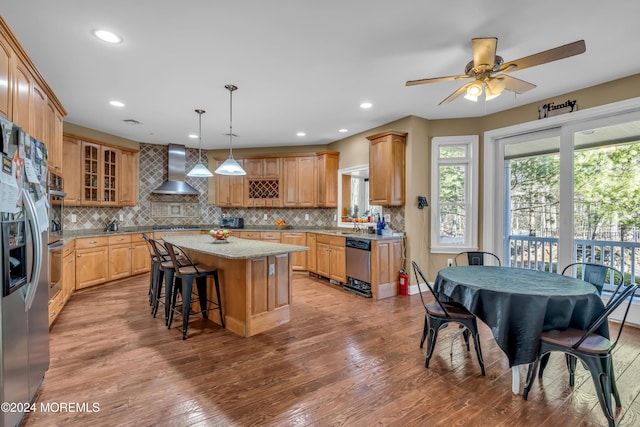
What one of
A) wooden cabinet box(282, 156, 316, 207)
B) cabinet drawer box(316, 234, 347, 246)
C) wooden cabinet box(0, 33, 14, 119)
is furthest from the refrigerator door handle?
wooden cabinet box(282, 156, 316, 207)

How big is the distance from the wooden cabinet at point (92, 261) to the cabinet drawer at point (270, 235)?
2.62 meters

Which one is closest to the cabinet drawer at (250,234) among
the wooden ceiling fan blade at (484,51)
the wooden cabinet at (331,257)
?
the wooden cabinet at (331,257)

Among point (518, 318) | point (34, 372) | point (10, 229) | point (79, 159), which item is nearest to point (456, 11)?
point (518, 318)

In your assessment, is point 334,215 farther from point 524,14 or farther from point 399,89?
point 524,14

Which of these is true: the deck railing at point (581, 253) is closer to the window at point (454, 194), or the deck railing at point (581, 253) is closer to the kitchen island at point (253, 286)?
the window at point (454, 194)

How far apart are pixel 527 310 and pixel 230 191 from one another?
598 centimetres

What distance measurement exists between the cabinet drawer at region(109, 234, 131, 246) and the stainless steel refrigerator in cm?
332

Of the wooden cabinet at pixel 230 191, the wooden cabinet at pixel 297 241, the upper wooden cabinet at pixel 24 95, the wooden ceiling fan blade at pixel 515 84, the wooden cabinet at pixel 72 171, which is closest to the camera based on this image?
the upper wooden cabinet at pixel 24 95

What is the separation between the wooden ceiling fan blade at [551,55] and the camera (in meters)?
1.96

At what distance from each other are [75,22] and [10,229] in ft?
5.56

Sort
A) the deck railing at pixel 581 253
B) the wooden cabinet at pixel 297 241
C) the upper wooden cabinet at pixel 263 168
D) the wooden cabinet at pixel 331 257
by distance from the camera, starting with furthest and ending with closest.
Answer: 1. the upper wooden cabinet at pixel 263 168
2. the wooden cabinet at pixel 297 241
3. the wooden cabinet at pixel 331 257
4. the deck railing at pixel 581 253

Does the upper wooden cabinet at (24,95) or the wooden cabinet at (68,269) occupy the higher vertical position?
the upper wooden cabinet at (24,95)

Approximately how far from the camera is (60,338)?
2969mm

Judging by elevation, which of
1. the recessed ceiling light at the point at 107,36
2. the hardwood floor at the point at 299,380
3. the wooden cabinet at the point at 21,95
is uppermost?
the recessed ceiling light at the point at 107,36
